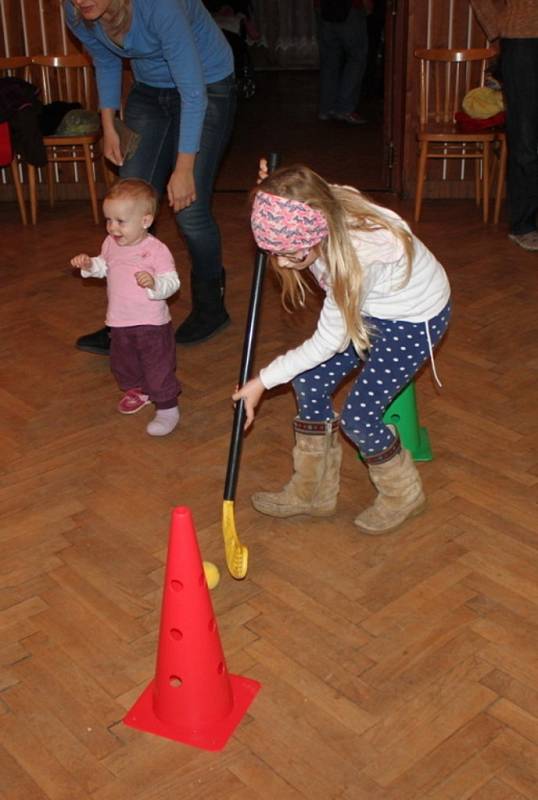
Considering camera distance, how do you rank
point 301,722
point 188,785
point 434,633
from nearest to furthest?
point 188,785, point 301,722, point 434,633

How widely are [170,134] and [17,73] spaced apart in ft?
8.18

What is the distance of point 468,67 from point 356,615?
3.75 meters

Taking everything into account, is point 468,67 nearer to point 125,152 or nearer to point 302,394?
point 125,152

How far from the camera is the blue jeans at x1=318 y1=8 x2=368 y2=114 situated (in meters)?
7.04

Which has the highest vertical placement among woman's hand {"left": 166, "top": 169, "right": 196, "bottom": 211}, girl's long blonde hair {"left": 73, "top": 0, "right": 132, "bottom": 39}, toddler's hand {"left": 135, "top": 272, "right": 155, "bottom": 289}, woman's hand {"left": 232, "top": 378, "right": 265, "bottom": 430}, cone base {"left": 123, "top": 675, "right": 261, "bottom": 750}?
girl's long blonde hair {"left": 73, "top": 0, "right": 132, "bottom": 39}

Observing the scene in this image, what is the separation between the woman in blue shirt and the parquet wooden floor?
1.63 ft

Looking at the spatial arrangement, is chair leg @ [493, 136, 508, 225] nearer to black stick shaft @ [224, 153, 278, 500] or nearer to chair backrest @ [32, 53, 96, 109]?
chair backrest @ [32, 53, 96, 109]

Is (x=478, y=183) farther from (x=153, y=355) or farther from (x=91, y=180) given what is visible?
(x=153, y=355)

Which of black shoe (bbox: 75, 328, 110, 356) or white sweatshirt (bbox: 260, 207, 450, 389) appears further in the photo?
black shoe (bbox: 75, 328, 110, 356)

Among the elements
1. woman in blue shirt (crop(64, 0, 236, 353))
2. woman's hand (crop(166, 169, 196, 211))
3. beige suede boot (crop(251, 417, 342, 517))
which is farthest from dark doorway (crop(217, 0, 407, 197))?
beige suede boot (crop(251, 417, 342, 517))

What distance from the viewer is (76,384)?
3.56m

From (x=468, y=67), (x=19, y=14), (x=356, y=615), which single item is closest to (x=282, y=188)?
(x=356, y=615)

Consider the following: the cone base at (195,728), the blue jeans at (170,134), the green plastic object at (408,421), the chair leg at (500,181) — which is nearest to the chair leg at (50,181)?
the blue jeans at (170,134)

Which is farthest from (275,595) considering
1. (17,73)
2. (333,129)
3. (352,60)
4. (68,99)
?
(352,60)
